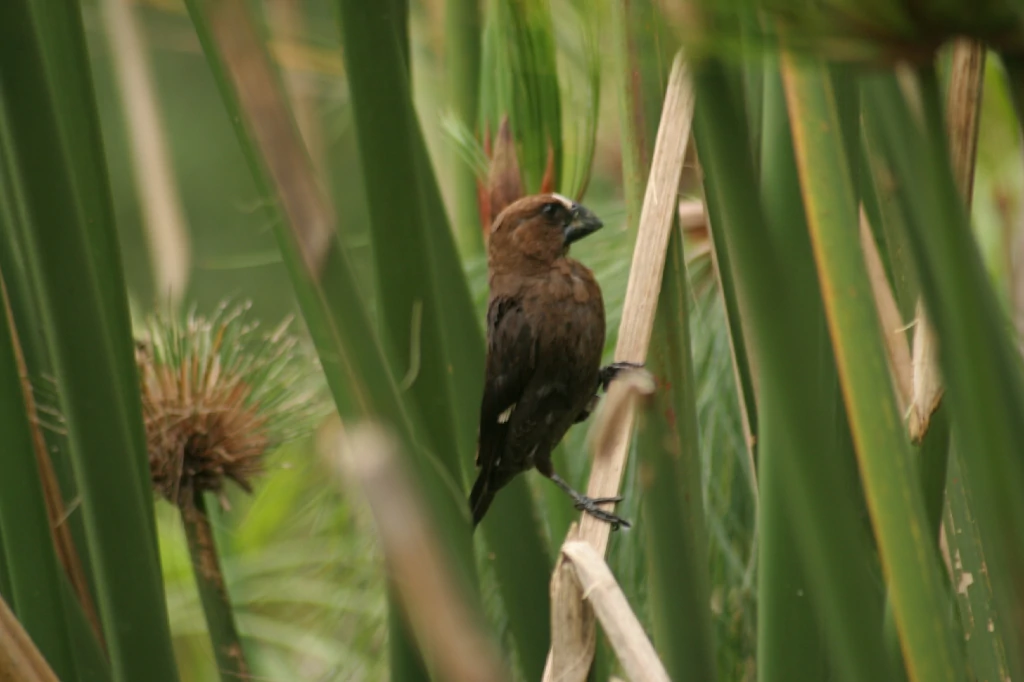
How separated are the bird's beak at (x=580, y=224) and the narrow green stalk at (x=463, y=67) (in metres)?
0.14

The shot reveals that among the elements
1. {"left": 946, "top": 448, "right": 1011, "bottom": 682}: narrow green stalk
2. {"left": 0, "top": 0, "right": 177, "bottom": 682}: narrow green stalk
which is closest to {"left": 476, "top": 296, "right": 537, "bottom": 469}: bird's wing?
{"left": 946, "top": 448, "right": 1011, "bottom": 682}: narrow green stalk

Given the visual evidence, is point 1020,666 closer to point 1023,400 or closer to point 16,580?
point 1023,400

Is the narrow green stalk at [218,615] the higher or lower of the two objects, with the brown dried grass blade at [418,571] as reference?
lower

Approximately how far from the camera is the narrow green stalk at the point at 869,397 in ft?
1.33

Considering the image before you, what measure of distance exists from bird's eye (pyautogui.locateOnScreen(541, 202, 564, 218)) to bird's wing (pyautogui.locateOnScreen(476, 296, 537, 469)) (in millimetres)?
143

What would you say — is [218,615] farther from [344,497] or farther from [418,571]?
[418,571]

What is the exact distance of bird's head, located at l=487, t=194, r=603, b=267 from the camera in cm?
115

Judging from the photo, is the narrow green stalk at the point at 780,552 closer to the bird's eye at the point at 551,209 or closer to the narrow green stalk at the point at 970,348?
the narrow green stalk at the point at 970,348

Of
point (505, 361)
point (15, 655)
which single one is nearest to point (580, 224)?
point (505, 361)

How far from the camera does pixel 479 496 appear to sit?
114 centimetres

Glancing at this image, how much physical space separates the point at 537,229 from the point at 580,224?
85mm

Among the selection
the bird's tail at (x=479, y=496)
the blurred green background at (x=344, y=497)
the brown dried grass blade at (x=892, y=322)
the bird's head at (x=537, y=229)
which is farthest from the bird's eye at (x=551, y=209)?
the brown dried grass blade at (x=892, y=322)

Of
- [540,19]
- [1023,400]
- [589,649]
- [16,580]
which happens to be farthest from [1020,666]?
[540,19]

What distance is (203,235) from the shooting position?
4.82 metres
